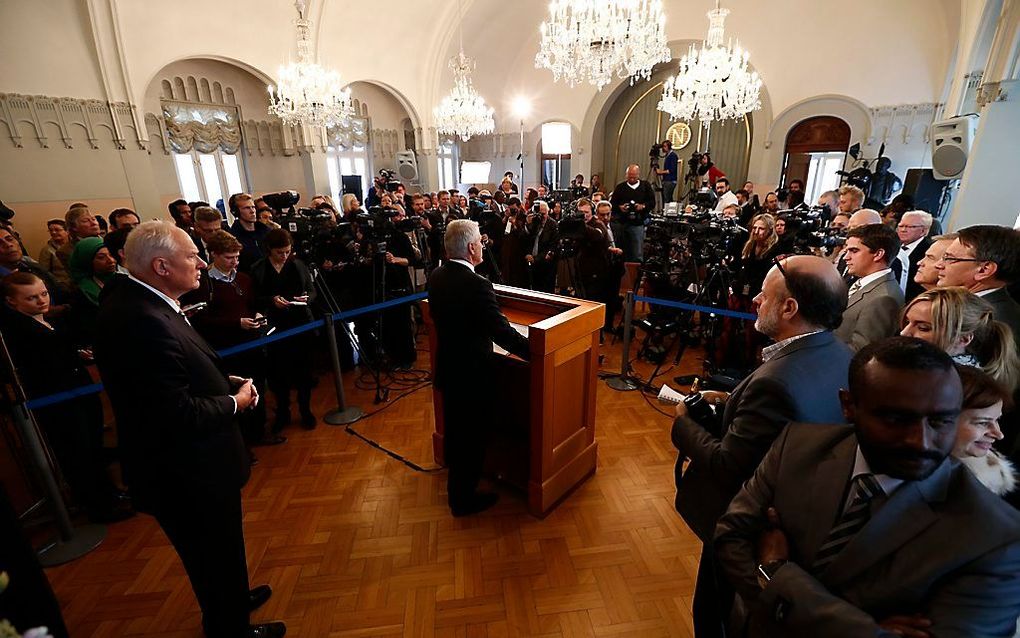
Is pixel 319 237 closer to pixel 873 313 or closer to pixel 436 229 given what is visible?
pixel 436 229

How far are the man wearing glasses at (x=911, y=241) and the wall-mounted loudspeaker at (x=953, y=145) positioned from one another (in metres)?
4.44

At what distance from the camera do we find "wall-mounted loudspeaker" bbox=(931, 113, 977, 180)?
6254 millimetres

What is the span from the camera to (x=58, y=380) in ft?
8.38

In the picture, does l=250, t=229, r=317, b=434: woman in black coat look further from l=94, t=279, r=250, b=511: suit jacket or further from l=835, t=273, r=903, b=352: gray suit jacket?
l=835, t=273, r=903, b=352: gray suit jacket

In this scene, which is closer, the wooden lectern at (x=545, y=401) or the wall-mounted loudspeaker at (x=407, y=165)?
the wooden lectern at (x=545, y=401)

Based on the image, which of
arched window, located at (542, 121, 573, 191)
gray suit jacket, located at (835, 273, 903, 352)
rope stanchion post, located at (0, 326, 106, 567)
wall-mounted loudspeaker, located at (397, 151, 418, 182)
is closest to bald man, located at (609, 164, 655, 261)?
gray suit jacket, located at (835, 273, 903, 352)

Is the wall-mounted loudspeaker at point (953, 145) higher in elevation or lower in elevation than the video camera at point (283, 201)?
higher

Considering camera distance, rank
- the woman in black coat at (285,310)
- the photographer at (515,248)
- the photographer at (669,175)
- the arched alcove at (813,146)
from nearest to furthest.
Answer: the woman in black coat at (285,310), the photographer at (515,248), the photographer at (669,175), the arched alcove at (813,146)

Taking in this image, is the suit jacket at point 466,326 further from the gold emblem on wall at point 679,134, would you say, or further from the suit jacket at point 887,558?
the gold emblem on wall at point 679,134

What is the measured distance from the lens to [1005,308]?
1.86 metres

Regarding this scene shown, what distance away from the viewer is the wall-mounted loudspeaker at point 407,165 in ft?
40.2

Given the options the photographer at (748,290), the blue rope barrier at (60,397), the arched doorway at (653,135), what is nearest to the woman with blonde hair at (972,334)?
the photographer at (748,290)

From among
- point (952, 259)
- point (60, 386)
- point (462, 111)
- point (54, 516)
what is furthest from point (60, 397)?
point (462, 111)

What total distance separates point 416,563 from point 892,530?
2.18 m
